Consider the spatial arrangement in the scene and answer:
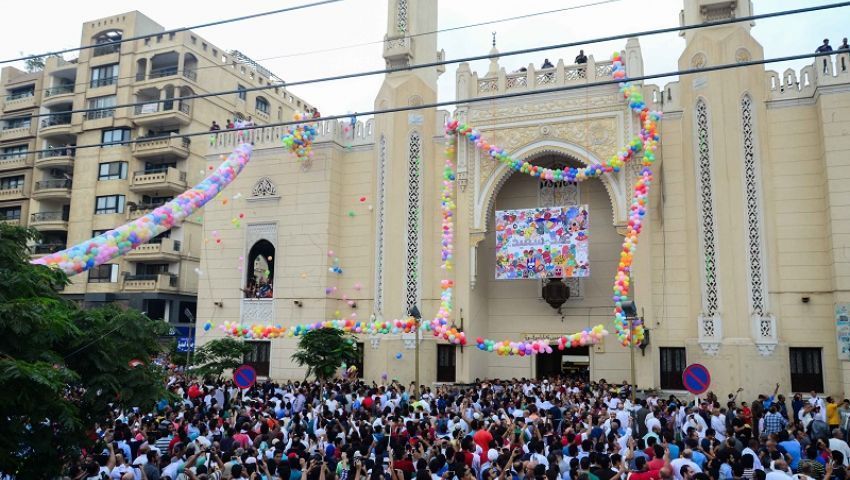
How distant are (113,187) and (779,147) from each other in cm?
2991

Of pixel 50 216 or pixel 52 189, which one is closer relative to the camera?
pixel 52 189

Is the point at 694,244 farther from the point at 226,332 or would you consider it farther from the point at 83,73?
the point at 83,73

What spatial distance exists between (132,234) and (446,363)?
11.1 meters

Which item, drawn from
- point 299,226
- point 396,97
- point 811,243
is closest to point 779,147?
point 811,243

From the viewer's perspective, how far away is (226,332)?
2544 cm

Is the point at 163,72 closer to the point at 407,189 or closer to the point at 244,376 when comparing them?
the point at 407,189

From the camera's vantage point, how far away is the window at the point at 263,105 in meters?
41.5

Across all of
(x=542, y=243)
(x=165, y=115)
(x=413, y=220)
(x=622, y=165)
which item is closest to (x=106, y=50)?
(x=165, y=115)

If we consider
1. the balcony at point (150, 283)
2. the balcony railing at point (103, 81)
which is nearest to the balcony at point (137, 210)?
the balcony at point (150, 283)

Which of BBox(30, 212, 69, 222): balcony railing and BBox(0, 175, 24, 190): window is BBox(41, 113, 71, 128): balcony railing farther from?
BBox(30, 212, 69, 222): balcony railing

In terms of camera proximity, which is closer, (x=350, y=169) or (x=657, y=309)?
(x=657, y=309)

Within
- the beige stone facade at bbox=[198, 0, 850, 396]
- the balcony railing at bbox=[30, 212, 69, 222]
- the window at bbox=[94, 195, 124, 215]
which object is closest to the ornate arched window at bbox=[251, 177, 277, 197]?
the beige stone facade at bbox=[198, 0, 850, 396]

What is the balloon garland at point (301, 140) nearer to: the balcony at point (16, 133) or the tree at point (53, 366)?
the tree at point (53, 366)

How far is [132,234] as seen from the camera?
687 inches
